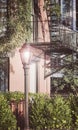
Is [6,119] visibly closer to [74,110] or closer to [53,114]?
[53,114]

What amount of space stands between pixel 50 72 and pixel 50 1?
10.1 feet

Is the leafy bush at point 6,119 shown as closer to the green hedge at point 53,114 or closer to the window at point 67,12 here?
the green hedge at point 53,114

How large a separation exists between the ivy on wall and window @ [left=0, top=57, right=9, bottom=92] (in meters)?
0.88

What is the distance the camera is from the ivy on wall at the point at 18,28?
19.4 m

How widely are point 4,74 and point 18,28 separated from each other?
232 centimetres

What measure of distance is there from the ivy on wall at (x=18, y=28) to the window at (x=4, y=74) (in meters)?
0.88

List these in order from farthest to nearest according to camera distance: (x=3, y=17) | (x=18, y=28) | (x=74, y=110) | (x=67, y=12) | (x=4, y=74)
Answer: (x=67, y=12)
(x=4, y=74)
(x=3, y=17)
(x=18, y=28)
(x=74, y=110)

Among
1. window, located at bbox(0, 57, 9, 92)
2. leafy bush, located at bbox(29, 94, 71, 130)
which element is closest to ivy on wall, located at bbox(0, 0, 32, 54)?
window, located at bbox(0, 57, 9, 92)

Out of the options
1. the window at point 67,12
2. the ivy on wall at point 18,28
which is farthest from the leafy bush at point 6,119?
the window at point 67,12

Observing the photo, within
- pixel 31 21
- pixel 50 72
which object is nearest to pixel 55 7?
pixel 31 21

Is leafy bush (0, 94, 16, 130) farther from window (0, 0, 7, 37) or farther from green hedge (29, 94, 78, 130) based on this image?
window (0, 0, 7, 37)

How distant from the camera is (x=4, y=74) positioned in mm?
20547

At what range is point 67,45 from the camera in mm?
18766

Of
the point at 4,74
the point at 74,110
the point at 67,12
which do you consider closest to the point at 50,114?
the point at 74,110
